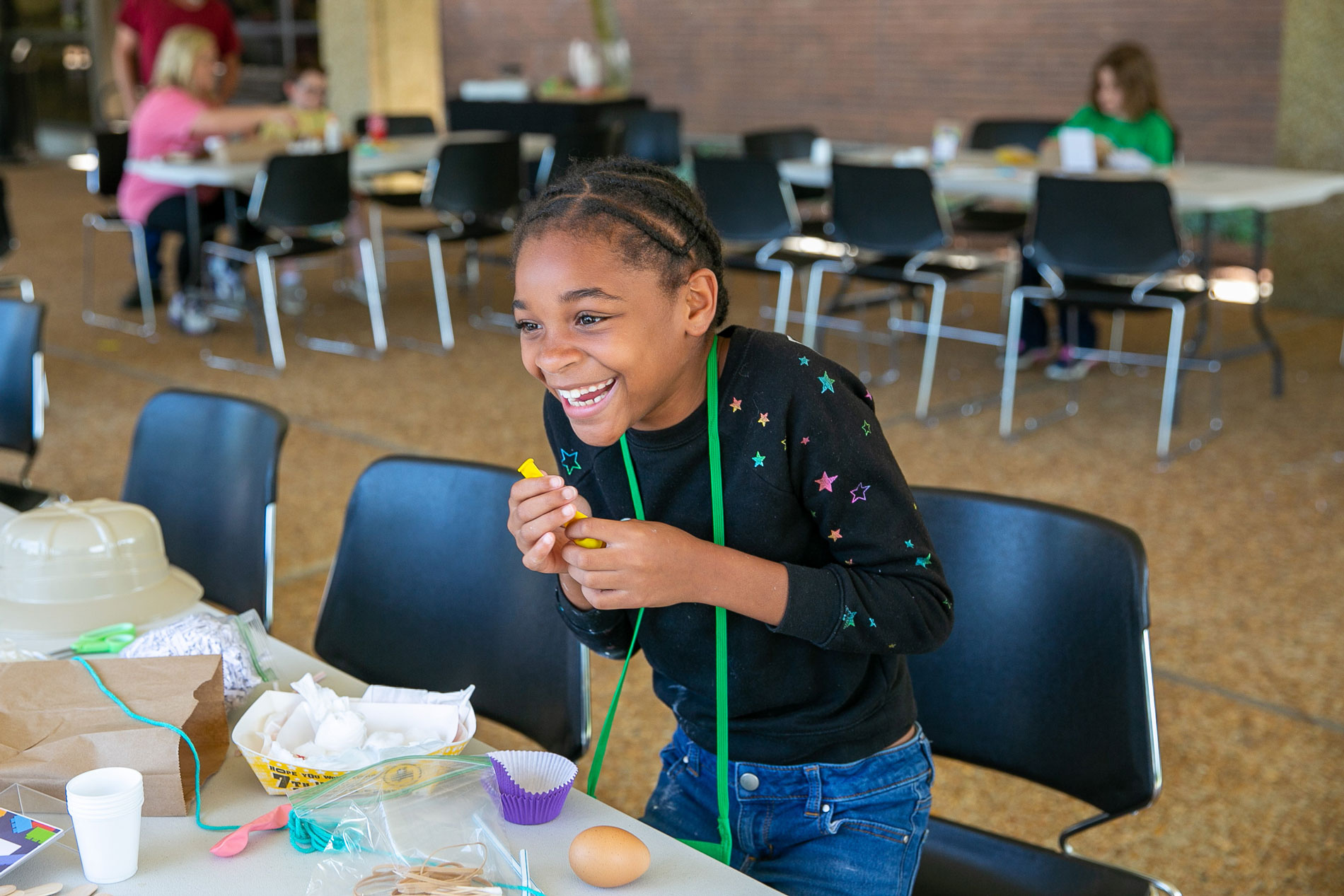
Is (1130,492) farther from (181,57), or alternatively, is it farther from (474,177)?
(181,57)

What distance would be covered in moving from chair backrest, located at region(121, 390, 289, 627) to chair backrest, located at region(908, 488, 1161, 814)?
3.31ft

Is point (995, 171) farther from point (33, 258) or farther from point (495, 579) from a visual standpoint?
point (33, 258)

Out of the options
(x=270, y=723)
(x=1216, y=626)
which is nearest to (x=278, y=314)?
(x=1216, y=626)

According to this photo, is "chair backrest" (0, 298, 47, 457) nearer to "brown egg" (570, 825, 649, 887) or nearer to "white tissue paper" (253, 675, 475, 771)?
"white tissue paper" (253, 675, 475, 771)

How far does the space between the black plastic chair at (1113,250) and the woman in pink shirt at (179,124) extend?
3.36 metres

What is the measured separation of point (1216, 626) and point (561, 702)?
6.20 ft

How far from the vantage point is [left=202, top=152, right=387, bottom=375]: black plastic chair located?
5027 mm

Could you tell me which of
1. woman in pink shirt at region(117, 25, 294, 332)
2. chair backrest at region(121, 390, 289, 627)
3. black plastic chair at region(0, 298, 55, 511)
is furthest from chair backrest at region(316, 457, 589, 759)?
woman in pink shirt at region(117, 25, 294, 332)

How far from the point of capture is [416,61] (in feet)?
32.3

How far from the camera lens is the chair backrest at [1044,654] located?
138 centimetres

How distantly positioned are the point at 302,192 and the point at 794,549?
436 centimetres

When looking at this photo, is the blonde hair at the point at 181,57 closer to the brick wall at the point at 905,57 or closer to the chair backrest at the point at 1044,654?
the brick wall at the point at 905,57

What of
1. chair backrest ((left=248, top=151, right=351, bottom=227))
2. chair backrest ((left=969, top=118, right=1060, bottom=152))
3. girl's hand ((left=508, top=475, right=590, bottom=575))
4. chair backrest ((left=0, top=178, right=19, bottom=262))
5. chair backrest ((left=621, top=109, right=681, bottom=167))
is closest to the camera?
girl's hand ((left=508, top=475, right=590, bottom=575))

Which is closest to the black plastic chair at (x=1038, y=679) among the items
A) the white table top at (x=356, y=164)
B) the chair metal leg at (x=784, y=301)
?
the chair metal leg at (x=784, y=301)
